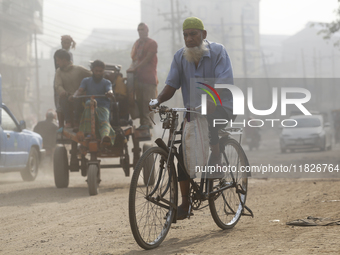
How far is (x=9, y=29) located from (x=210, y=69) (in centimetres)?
4240

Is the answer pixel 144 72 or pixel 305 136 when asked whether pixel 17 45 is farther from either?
pixel 144 72

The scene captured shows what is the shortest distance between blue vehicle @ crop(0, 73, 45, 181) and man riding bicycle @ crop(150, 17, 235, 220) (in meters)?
7.19

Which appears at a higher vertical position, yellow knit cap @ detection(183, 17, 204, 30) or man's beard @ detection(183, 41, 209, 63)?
yellow knit cap @ detection(183, 17, 204, 30)

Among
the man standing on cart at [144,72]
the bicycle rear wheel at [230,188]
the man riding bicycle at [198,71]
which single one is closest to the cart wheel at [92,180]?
the man standing on cart at [144,72]

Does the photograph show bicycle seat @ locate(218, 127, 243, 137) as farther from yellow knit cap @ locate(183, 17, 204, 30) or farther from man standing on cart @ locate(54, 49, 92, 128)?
man standing on cart @ locate(54, 49, 92, 128)

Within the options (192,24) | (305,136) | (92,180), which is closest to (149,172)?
(192,24)

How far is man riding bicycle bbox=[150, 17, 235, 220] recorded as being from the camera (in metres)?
4.75

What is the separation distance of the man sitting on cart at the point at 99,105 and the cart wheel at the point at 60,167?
0.88 meters

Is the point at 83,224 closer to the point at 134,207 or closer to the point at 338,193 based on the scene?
the point at 134,207

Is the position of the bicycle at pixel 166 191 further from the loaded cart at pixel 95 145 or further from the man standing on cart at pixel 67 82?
the man standing on cart at pixel 67 82

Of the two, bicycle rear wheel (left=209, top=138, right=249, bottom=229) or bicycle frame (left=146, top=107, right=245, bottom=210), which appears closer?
bicycle frame (left=146, top=107, right=245, bottom=210)

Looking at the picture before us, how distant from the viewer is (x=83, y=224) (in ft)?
19.4

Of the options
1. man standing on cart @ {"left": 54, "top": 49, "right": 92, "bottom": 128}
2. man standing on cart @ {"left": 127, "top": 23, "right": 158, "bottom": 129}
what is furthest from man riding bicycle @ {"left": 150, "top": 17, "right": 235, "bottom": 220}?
man standing on cart @ {"left": 127, "top": 23, "right": 158, "bottom": 129}

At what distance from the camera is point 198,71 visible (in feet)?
16.1
